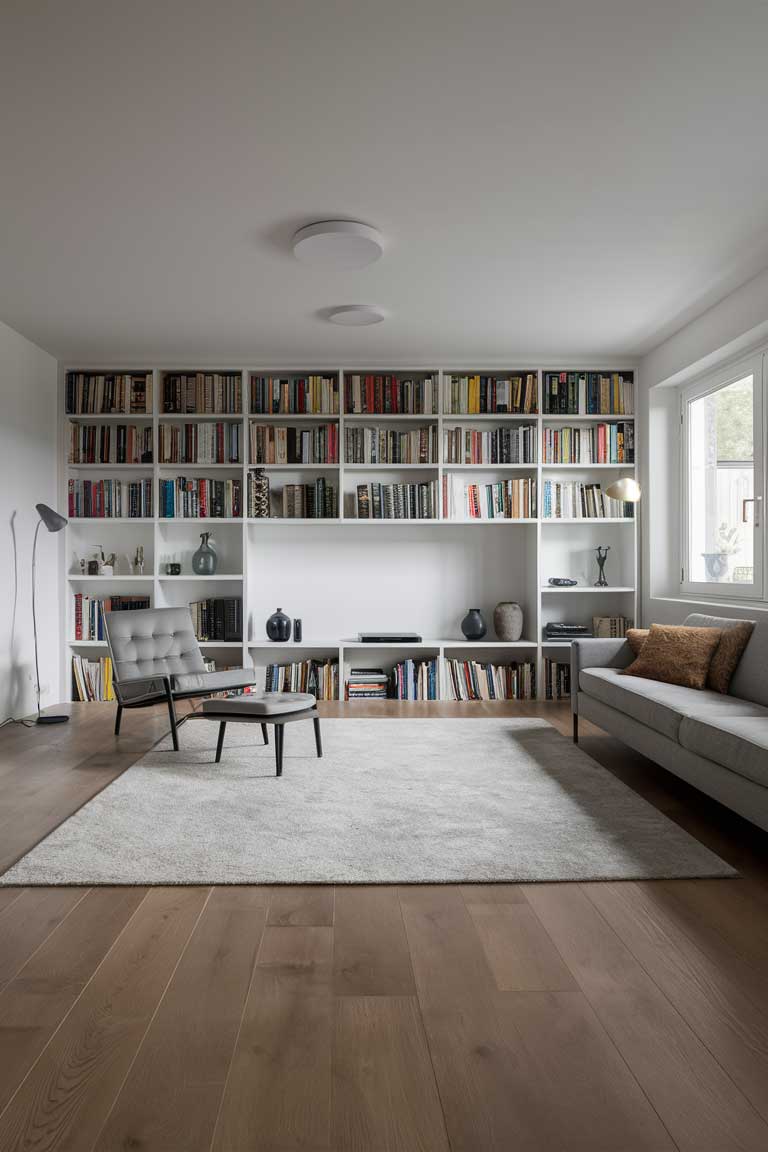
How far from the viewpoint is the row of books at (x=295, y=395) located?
21.0ft

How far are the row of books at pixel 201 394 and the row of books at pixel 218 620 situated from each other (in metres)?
1.54

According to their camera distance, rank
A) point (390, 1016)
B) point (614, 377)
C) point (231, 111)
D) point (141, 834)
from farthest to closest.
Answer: point (614, 377) < point (141, 834) < point (231, 111) < point (390, 1016)

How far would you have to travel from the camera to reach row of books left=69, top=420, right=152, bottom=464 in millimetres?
6379

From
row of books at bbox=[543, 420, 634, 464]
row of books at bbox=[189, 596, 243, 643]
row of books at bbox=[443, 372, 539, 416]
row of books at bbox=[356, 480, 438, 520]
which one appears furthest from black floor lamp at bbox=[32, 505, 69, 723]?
row of books at bbox=[543, 420, 634, 464]

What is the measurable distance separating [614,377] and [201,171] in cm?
407

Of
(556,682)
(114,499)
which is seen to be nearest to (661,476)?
(556,682)

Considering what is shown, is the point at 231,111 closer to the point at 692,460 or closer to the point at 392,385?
the point at 392,385

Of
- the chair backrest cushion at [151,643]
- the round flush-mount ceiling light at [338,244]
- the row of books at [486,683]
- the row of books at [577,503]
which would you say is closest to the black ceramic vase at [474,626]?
the row of books at [486,683]

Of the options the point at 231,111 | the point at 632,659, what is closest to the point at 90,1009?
the point at 231,111

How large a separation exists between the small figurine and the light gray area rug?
2178 millimetres

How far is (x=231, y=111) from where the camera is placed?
2842 mm

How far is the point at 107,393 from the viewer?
20.9 ft

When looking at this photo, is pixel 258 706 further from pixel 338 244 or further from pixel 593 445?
pixel 593 445

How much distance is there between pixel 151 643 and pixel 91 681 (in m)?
1.47
